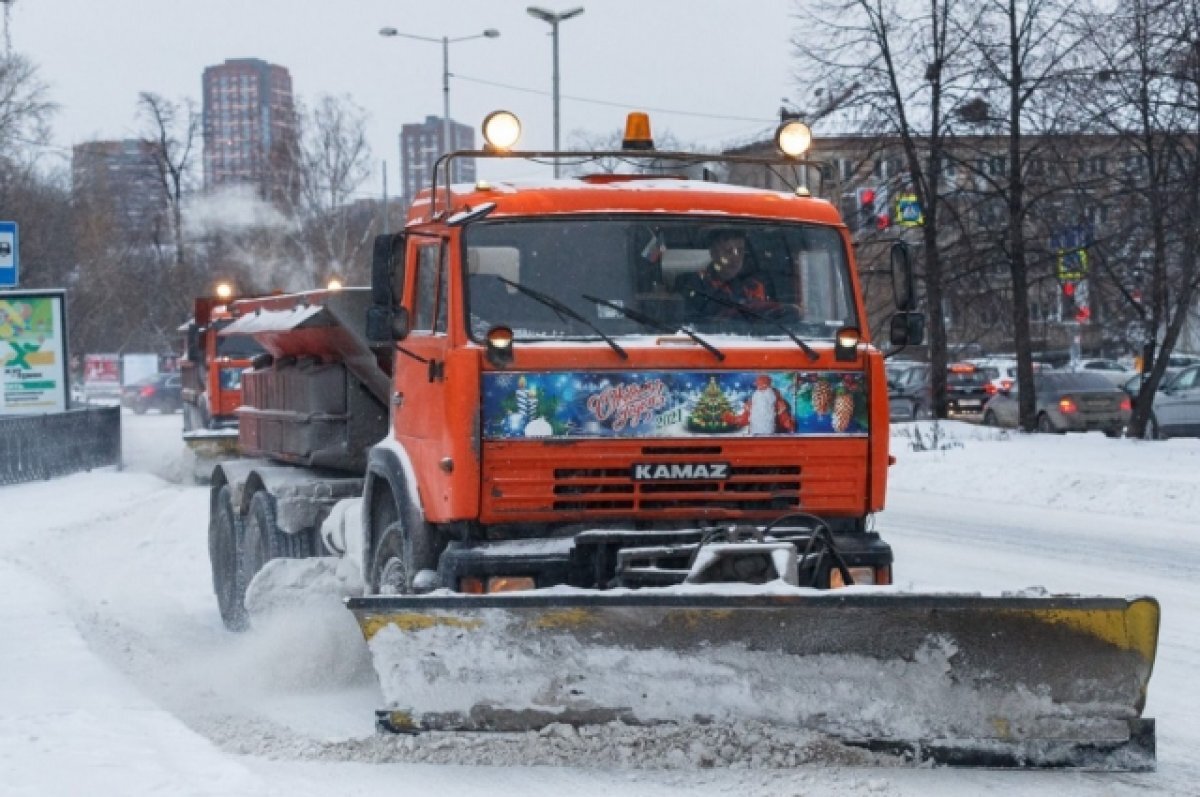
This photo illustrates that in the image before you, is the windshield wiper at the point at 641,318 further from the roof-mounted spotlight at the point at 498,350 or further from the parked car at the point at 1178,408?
the parked car at the point at 1178,408

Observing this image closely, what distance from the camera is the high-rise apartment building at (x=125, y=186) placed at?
235 feet

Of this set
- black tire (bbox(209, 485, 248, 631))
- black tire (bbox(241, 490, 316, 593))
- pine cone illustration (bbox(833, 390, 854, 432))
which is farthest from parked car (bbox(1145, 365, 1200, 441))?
pine cone illustration (bbox(833, 390, 854, 432))

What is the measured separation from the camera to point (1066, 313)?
3712 centimetres

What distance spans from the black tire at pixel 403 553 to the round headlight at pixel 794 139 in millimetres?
2592

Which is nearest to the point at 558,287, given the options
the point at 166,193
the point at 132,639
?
the point at 132,639

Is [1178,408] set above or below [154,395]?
above

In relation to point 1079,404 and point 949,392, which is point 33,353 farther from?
point 949,392

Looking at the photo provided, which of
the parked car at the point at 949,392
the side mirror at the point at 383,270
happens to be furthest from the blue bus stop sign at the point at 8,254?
the parked car at the point at 949,392

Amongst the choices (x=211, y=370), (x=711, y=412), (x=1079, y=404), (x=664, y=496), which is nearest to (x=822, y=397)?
(x=711, y=412)

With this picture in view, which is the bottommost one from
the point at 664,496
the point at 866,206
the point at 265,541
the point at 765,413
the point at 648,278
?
the point at 265,541

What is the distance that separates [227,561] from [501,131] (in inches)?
184

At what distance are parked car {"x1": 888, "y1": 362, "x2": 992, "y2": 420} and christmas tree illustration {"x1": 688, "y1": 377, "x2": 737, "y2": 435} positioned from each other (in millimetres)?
32018

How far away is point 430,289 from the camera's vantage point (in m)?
8.02

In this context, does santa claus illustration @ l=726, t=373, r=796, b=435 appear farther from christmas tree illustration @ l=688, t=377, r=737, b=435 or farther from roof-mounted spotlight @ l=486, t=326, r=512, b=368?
roof-mounted spotlight @ l=486, t=326, r=512, b=368
